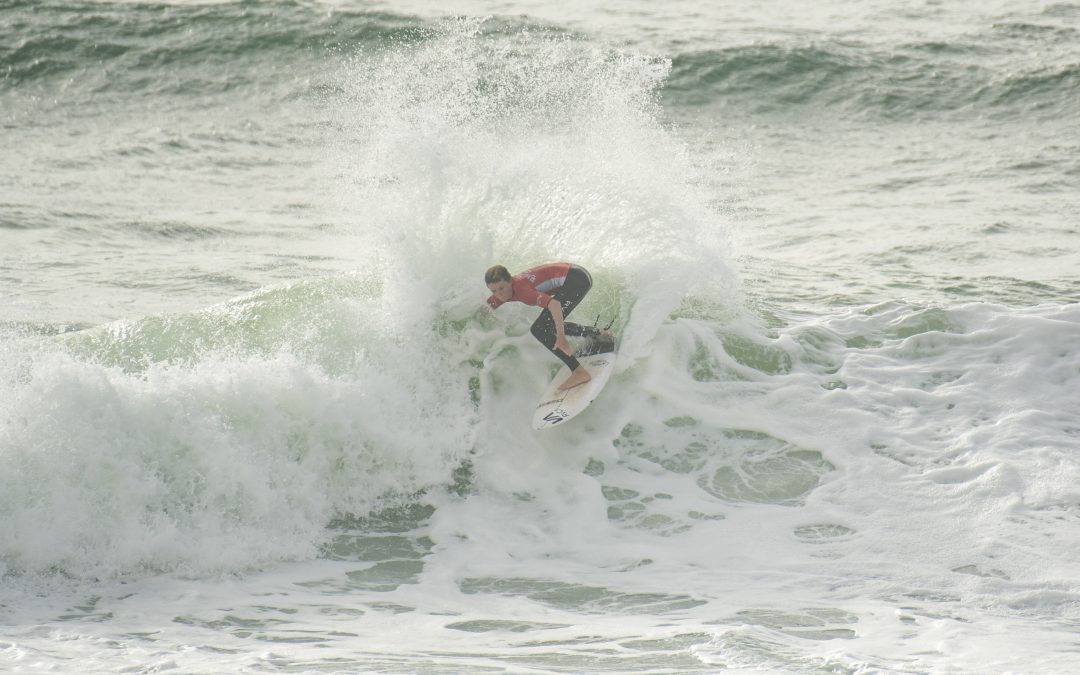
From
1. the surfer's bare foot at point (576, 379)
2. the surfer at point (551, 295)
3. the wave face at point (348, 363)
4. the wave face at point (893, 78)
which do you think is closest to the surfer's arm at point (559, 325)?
the surfer at point (551, 295)

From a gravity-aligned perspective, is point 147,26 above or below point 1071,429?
above

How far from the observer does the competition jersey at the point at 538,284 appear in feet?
28.3

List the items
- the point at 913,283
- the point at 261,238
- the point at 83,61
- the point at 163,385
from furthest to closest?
1. the point at 83,61
2. the point at 261,238
3. the point at 913,283
4. the point at 163,385

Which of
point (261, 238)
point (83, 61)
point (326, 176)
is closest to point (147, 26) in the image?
point (83, 61)

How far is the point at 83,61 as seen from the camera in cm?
2173

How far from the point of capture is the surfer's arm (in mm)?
8586

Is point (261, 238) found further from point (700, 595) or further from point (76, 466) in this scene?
point (700, 595)

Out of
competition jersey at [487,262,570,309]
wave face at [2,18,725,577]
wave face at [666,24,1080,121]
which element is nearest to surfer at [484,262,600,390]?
competition jersey at [487,262,570,309]

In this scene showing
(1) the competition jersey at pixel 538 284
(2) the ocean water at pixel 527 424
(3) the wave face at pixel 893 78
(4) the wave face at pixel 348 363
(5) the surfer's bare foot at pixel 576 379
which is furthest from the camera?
(3) the wave face at pixel 893 78

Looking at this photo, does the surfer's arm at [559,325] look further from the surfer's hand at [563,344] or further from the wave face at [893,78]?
the wave face at [893,78]

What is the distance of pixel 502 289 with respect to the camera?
8.61 metres

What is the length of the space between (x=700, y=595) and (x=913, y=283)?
6.46 metres

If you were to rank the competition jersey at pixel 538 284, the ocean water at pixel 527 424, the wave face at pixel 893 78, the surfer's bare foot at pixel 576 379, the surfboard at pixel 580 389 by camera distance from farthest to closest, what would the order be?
the wave face at pixel 893 78 < the surfer's bare foot at pixel 576 379 < the competition jersey at pixel 538 284 < the surfboard at pixel 580 389 < the ocean water at pixel 527 424

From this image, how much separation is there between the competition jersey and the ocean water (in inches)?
26.7
